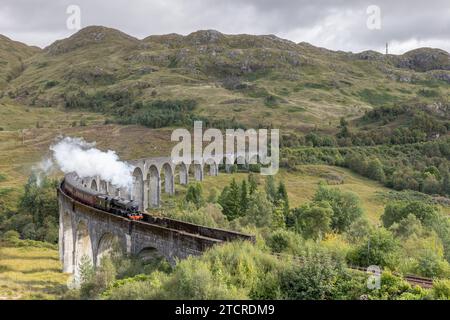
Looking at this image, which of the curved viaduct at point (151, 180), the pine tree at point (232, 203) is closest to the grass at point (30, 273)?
the curved viaduct at point (151, 180)

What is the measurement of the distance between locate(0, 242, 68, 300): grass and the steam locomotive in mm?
6457

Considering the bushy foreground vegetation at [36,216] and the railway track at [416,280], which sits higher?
the railway track at [416,280]

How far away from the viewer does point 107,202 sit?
33594 mm

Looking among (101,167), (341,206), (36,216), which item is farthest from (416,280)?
(36,216)

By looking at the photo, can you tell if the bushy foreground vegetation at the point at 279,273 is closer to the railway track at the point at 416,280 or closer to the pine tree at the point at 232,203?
the railway track at the point at 416,280

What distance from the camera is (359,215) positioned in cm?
5950

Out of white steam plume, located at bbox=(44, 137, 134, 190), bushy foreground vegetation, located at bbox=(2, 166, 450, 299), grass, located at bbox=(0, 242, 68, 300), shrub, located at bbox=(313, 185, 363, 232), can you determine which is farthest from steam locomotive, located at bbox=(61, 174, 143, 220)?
shrub, located at bbox=(313, 185, 363, 232)

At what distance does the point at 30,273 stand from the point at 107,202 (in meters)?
12.9

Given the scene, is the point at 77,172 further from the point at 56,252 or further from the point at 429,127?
the point at 429,127

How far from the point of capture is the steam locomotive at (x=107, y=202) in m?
31.0

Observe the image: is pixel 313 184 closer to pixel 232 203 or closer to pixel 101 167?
pixel 232 203

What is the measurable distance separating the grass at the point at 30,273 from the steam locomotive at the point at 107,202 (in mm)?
6457

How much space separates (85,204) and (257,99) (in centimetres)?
14604
